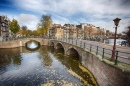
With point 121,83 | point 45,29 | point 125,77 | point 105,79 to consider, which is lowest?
point 105,79

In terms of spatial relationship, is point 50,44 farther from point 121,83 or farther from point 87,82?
point 121,83

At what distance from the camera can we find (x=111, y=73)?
6777 millimetres

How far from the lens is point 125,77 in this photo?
18.5ft

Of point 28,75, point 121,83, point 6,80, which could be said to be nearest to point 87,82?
point 121,83

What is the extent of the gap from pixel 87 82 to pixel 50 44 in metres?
30.7

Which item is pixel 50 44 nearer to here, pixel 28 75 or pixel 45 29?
pixel 45 29

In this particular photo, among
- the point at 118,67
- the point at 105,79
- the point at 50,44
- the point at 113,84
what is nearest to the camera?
the point at 118,67

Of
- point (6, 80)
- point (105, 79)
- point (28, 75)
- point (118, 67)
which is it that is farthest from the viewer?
point (28, 75)

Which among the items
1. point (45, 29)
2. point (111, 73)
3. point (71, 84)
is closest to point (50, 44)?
point (45, 29)

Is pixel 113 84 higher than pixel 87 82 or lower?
higher

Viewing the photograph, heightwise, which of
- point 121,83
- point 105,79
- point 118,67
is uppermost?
point 118,67

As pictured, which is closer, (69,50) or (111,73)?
(111,73)

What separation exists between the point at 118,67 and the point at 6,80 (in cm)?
1102

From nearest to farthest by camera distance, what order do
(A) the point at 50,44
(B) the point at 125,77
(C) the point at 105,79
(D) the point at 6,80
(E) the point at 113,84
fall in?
(B) the point at 125,77, (E) the point at 113,84, (C) the point at 105,79, (D) the point at 6,80, (A) the point at 50,44
